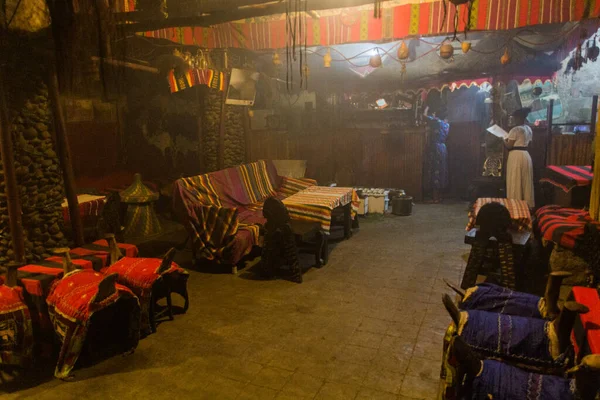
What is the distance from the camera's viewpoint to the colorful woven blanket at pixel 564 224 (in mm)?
5137

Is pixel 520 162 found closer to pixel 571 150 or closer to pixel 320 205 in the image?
pixel 571 150

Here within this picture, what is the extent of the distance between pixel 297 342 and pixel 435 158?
9.18 m

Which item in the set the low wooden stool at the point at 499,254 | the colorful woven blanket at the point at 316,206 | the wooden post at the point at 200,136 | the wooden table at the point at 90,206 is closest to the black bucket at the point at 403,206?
the colorful woven blanket at the point at 316,206

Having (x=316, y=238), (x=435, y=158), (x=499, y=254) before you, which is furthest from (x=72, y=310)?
(x=435, y=158)

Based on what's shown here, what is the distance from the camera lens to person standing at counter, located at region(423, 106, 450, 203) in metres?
12.3

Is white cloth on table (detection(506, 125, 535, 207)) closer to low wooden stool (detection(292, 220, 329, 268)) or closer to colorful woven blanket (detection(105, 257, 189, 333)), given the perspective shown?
low wooden stool (detection(292, 220, 329, 268))

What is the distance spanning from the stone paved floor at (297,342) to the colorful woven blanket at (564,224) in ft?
4.60

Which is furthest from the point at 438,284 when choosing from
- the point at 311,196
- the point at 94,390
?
the point at 94,390

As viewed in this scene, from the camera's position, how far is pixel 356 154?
42.9 feet

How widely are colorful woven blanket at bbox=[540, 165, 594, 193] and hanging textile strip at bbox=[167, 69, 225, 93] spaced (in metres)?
6.86

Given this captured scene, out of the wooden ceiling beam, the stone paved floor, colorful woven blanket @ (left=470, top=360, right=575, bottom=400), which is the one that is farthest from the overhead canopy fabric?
colorful woven blanket @ (left=470, top=360, right=575, bottom=400)

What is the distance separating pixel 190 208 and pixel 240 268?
127cm

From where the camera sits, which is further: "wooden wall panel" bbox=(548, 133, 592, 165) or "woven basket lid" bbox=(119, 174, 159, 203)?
"wooden wall panel" bbox=(548, 133, 592, 165)

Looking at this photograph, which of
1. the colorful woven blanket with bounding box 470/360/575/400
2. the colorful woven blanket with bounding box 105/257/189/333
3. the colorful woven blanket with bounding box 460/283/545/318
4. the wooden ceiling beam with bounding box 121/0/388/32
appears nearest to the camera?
the colorful woven blanket with bounding box 470/360/575/400
